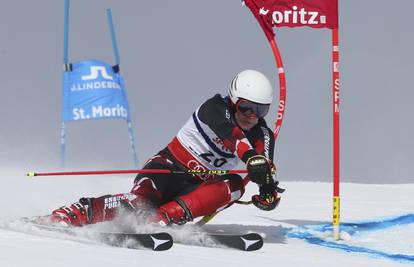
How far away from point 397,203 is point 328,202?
70 cm

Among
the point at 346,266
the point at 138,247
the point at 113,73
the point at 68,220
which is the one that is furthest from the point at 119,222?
the point at 113,73

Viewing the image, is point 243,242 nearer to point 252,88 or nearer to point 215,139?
point 215,139

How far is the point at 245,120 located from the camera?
212 inches

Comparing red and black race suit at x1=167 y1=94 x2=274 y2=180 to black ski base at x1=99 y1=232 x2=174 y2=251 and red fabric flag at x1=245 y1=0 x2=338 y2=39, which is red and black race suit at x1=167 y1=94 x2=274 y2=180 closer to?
red fabric flag at x1=245 y1=0 x2=338 y2=39

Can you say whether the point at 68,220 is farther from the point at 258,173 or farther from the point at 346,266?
the point at 346,266

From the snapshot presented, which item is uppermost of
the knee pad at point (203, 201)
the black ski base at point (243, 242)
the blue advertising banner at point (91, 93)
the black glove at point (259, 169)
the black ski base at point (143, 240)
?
the blue advertising banner at point (91, 93)

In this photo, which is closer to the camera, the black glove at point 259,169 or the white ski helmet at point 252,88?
the black glove at point 259,169

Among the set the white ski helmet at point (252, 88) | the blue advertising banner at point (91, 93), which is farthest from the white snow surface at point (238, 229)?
the blue advertising banner at point (91, 93)

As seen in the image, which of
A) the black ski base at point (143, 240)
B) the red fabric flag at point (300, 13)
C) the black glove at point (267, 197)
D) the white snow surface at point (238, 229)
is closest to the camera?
the white snow surface at point (238, 229)

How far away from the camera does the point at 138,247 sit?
434 cm

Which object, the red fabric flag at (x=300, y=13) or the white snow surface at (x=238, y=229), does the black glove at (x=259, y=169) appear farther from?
the red fabric flag at (x=300, y=13)

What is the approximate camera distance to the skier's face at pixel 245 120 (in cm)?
536

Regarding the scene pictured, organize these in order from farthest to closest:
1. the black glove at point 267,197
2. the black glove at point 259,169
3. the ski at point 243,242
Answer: the black glove at point 267,197, the black glove at point 259,169, the ski at point 243,242

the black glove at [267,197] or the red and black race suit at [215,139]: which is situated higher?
the red and black race suit at [215,139]
